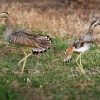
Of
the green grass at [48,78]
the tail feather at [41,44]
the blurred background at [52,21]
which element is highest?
the blurred background at [52,21]

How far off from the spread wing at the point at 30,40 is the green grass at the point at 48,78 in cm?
49

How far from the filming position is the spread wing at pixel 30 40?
8477 mm

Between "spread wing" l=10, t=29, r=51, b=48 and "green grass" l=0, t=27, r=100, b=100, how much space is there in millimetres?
489

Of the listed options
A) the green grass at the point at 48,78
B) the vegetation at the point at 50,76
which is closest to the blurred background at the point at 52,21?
the vegetation at the point at 50,76

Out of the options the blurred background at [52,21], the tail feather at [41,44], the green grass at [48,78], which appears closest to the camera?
the green grass at [48,78]

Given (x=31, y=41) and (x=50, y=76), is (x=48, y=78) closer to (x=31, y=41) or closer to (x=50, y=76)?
(x=50, y=76)

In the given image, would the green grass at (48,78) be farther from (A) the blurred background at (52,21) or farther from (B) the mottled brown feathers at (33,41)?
(A) the blurred background at (52,21)

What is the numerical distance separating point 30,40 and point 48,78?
811 millimetres

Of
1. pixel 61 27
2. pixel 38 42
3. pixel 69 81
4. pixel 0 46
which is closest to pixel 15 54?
pixel 0 46

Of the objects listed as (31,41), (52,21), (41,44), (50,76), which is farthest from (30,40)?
(52,21)

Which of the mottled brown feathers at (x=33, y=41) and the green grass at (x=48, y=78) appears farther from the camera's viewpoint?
the mottled brown feathers at (x=33, y=41)

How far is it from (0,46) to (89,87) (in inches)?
131

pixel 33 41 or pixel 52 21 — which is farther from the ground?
pixel 52 21

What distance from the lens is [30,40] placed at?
8492 mm
